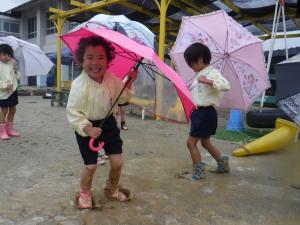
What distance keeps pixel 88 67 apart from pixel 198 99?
1398 mm

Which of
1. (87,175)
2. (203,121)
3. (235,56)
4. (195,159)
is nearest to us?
(87,175)

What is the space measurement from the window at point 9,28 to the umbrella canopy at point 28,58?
77.8 ft

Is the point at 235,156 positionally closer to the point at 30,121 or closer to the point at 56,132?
the point at 56,132

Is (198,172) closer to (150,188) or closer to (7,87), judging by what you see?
(150,188)

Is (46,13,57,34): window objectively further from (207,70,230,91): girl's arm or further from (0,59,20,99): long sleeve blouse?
(207,70,230,91): girl's arm

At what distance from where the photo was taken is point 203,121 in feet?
11.4

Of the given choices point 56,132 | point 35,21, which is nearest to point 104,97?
point 56,132

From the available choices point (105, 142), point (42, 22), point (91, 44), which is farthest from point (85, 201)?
point (42, 22)

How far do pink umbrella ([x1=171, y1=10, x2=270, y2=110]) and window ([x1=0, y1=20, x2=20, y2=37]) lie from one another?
27325 mm

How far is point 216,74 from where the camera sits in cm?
343

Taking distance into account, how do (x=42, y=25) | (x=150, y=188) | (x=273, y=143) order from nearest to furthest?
(x=150, y=188)
(x=273, y=143)
(x=42, y=25)

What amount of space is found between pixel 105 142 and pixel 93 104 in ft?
1.20

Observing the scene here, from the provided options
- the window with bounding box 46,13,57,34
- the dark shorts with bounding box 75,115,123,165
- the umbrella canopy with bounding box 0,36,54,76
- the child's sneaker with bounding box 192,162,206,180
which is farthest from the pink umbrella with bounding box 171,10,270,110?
the window with bounding box 46,13,57,34

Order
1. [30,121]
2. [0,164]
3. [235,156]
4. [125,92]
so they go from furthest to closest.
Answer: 1. [30,121]
2. [235,156]
3. [0,164]
4. [125,92]
